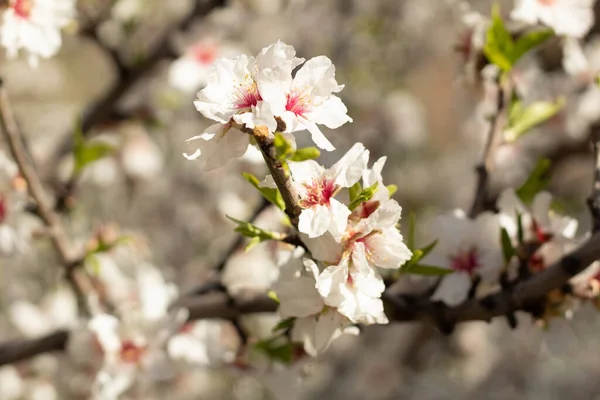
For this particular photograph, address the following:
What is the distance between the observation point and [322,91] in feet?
1.88

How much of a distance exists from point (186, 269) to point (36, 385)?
1.77 feet

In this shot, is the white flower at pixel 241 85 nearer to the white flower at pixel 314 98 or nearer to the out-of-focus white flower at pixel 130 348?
the white flower at pixel 314 98

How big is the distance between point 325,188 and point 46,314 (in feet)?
3.39

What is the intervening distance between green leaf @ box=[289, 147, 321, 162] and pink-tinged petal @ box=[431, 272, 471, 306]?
300 millimetres

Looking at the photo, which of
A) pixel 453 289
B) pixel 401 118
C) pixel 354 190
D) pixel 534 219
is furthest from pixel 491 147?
pixel 401 118

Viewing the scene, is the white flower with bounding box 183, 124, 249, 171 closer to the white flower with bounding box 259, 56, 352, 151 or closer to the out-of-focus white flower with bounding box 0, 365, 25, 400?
the white flower with bounding box 259, 56, 352, 151

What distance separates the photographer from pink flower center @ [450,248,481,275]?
2.63 feet

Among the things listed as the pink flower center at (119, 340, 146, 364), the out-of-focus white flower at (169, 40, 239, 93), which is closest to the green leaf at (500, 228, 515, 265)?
the pink flower center at (119, 340, 146, 364)

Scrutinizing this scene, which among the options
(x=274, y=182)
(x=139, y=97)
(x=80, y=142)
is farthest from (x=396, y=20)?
(x=274, y=182)

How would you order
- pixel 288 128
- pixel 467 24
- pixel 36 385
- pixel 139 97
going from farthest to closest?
pixel 139 97, pixel 36 385, pixel 467 24, pixel 288 128

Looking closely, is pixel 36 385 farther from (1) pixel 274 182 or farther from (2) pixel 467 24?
(2) pixel 467 24

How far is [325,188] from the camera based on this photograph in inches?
23.6

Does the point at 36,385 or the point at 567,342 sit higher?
the point at 567,342

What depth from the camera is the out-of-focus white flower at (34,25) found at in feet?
2.73
